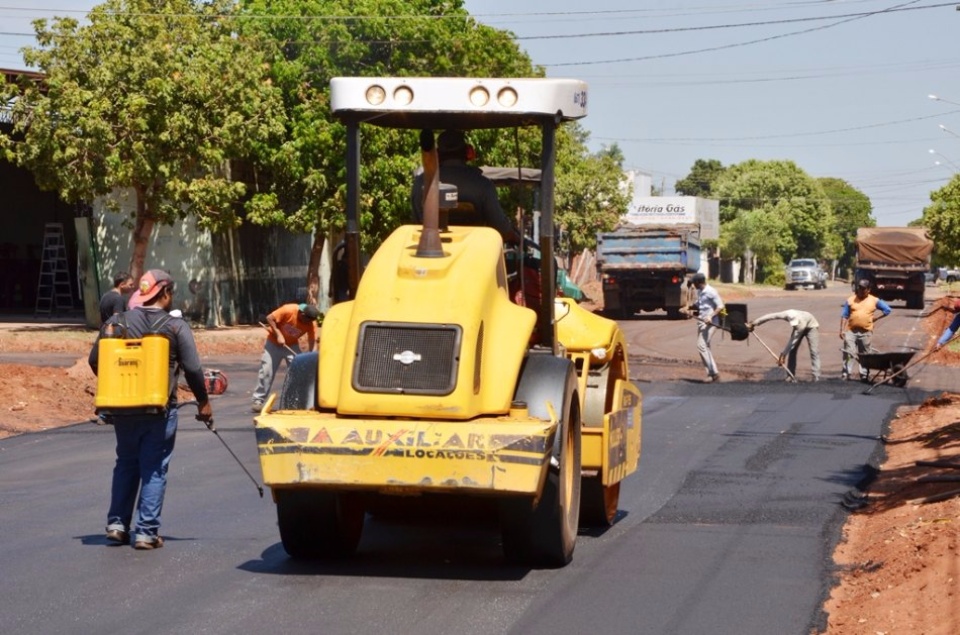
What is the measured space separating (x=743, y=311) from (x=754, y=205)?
315 feet

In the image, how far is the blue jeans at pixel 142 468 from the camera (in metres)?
8.89

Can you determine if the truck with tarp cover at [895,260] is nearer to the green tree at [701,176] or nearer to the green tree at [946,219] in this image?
the green tree at [946,219]

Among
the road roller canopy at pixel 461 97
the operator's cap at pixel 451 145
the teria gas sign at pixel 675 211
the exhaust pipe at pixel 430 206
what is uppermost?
the teria gas sign at pixel 675 211

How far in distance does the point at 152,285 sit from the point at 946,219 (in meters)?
50.5

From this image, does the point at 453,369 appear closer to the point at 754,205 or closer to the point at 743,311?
the point at 743,311

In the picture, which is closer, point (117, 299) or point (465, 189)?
point (465, 189)

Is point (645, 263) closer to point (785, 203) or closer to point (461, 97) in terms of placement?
point (461, 97)

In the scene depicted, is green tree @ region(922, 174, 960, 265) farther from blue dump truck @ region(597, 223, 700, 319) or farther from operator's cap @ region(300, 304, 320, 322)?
operator's cap @ region(300, 304, 320, 322)

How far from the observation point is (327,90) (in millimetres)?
35125

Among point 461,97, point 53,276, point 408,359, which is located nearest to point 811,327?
point 461,97

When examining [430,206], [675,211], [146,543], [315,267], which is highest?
[675,211]

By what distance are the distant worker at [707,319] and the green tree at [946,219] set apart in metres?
32.6

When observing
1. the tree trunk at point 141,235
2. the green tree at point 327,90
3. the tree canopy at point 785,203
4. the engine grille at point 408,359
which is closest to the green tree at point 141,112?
the tree trunk at point 141,235

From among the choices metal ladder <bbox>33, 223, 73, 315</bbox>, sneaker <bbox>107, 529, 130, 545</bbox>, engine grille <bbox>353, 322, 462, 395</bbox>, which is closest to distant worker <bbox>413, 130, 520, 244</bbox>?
engine grille <bbox>353, 322, 462, 395</bbox>
